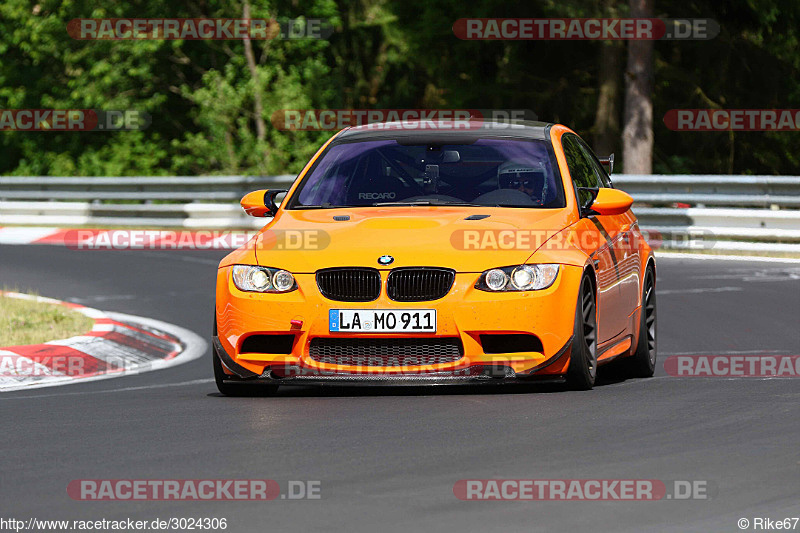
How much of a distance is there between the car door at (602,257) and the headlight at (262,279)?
1741 mm

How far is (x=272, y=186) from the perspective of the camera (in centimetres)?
2753

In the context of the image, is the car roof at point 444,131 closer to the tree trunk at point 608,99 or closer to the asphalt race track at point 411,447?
the asphalt race track at point 411,447

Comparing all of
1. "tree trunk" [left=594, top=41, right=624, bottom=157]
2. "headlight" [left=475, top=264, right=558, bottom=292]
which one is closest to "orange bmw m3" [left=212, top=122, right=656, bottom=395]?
"headlight" [left=475, top=264, right=558, bottom=292]

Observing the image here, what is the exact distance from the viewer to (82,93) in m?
38.8

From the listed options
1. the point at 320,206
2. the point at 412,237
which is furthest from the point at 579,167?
the point at 412,237

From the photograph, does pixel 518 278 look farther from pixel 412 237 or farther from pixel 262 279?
pixel 262 279

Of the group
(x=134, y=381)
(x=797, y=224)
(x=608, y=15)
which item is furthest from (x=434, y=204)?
(x=608, y=15)

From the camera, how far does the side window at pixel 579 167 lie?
10195mm

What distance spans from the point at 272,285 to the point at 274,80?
31.2 metres

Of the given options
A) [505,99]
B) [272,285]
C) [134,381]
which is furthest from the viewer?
[505,99]

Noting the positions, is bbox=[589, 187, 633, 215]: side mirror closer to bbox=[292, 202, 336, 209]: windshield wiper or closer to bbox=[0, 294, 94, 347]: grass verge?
bbox=[292, 202, 336, 209]: windshield wiper

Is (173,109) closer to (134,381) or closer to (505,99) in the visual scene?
(505,99)

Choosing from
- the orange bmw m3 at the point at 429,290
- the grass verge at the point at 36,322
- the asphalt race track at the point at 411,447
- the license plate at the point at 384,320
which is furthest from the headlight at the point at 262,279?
the grass verge at the point at 36,322

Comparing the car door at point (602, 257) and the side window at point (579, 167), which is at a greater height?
the side window at point (579, 167)
